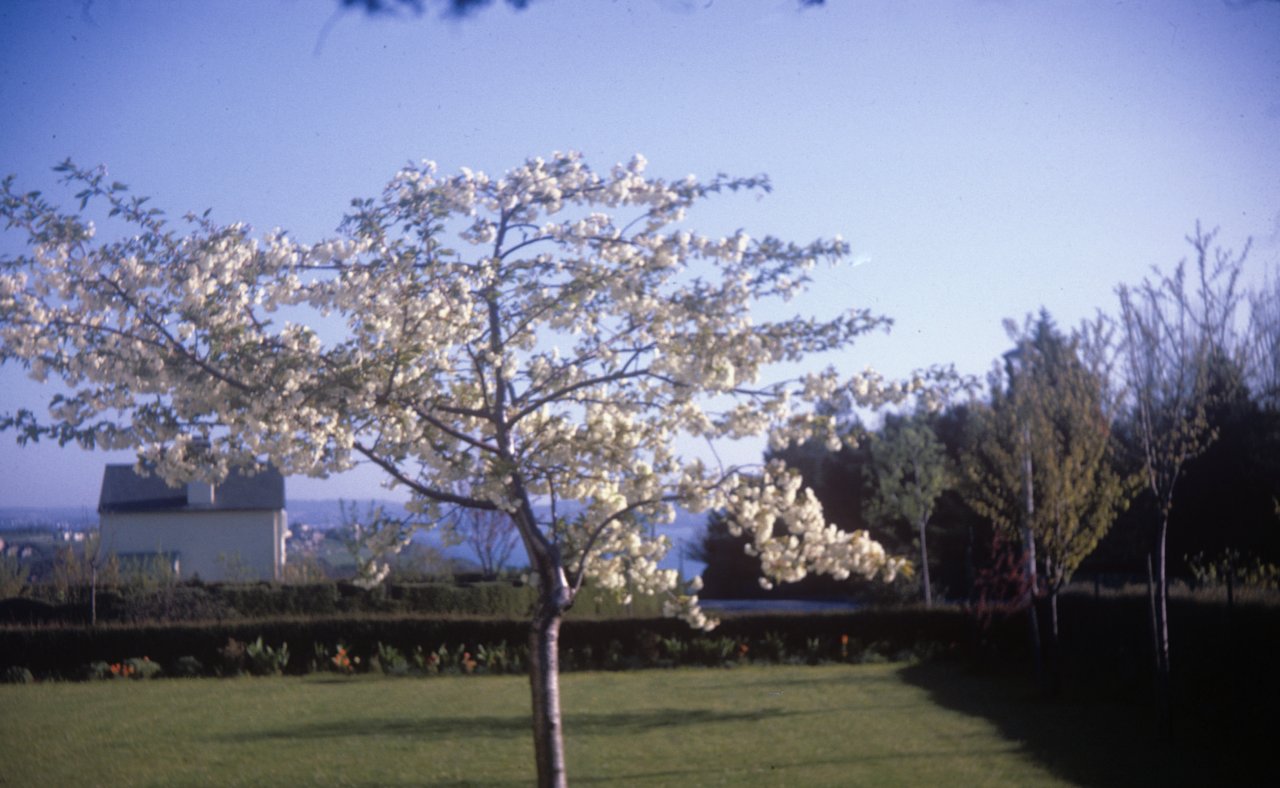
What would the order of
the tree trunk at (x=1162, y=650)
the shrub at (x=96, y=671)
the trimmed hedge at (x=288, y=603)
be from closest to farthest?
1. the tree trunk at (x=1162, y=650)
2. the shrub at (x=96, y=671)
3. the trimmed hedge at (x=288, y=603)

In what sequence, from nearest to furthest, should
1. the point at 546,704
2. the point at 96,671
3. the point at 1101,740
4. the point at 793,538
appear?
1. the point at 546,704
2. the point at 793,538
3. the point at 1101,740
4. the point at 96,671

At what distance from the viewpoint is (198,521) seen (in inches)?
1468

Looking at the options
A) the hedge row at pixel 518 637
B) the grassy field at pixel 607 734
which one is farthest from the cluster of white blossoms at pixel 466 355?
the hedge row at pixel 518 637

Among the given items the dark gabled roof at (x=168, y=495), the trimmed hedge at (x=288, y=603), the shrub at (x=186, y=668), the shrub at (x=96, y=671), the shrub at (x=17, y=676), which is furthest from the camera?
the dark gabled roof at (x=168, y=495)

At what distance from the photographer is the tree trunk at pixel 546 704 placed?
6.84m

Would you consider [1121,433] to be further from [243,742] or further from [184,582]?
[184,582]

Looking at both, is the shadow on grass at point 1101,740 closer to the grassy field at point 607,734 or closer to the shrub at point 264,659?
the grassy field at point 607,734

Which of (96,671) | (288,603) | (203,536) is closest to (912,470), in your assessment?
(288,603)

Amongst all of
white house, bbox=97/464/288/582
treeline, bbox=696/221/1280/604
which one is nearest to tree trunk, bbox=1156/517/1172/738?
treeline, bbox=696/221/1280/604

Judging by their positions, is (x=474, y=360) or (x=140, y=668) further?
(x=140, y=668)

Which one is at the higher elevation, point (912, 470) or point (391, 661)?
point (912, 470)

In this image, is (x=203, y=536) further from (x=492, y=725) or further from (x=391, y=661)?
(x=492, y=725)

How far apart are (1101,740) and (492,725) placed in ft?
22.4

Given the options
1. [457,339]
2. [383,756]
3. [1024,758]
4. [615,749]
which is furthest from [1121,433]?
[457,339]
